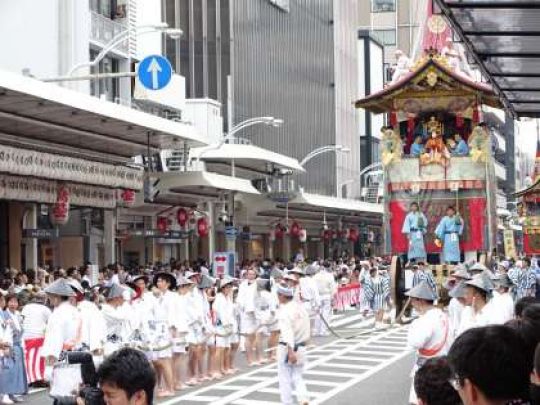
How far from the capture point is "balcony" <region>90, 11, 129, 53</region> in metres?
40.4

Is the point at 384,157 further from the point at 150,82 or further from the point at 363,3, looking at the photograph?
the point at 363,3

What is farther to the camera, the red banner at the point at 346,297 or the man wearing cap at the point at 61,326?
the red banner at the point at 346,297

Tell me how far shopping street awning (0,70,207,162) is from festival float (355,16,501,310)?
589 centimetres

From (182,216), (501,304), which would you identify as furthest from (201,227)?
(501,304)

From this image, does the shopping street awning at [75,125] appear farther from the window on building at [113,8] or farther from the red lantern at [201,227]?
the window on building at [113,8]

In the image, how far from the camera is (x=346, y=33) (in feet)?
269

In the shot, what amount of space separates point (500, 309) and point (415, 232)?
11161 millimetres

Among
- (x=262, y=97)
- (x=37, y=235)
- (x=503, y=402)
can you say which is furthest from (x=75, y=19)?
(x=503, y=402)

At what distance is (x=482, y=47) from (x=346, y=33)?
7283cm

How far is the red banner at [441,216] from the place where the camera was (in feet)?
80.1

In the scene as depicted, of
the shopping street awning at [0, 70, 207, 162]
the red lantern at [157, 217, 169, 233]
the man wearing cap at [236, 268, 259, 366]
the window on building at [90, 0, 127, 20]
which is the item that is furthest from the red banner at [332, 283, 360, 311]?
the man wearing cap at [236, 268, 259, 366]

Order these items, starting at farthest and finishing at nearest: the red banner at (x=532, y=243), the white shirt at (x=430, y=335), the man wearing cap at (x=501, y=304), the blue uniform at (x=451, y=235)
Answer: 1. the red banner at (x=532, y=243)
2. the blue uniform at (x=451, y=235)
3. the man wearing cap at (x=501, y=304)
4. the white shirt at (x=430, y=335)

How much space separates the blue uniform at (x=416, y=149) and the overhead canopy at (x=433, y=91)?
743 mm

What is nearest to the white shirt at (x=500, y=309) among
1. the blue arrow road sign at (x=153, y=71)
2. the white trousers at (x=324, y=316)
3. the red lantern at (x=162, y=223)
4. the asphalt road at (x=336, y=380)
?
the asphalt road at (x=336, y=380)
